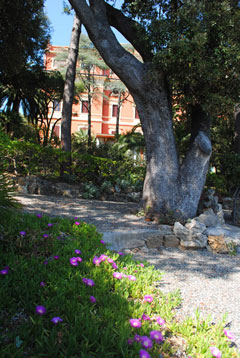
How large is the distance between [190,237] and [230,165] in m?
2.89

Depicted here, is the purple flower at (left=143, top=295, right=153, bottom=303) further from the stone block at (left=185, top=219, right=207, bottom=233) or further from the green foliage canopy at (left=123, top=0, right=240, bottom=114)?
the green foliage canopy at (left=123, top=0, right=240, bottom=114)

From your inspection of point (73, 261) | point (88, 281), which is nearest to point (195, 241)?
point (73, 261)

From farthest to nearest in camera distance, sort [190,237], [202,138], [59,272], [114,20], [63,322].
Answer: [114,20], [202,138], [190,237], [59,272], [63,322]

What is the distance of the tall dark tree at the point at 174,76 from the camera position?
5.41 meters

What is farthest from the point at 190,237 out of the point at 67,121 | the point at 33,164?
the point at 67,121

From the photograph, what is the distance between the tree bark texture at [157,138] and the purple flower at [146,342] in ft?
12.9

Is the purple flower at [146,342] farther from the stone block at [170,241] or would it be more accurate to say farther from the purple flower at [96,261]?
the stone block at [170,241]

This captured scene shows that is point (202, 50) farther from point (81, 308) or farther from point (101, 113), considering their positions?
point (101, 113)

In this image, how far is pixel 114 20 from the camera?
673 centimetres

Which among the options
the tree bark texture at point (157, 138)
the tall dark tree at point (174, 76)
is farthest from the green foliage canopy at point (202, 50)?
the tree bark texture at point (157, 138)

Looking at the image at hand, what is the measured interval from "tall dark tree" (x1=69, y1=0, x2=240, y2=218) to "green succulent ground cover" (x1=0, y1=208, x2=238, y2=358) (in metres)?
2.81

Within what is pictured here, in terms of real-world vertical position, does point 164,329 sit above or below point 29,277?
below

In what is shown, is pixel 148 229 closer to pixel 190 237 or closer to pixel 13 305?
pixel 190 237

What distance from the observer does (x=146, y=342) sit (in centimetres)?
174
